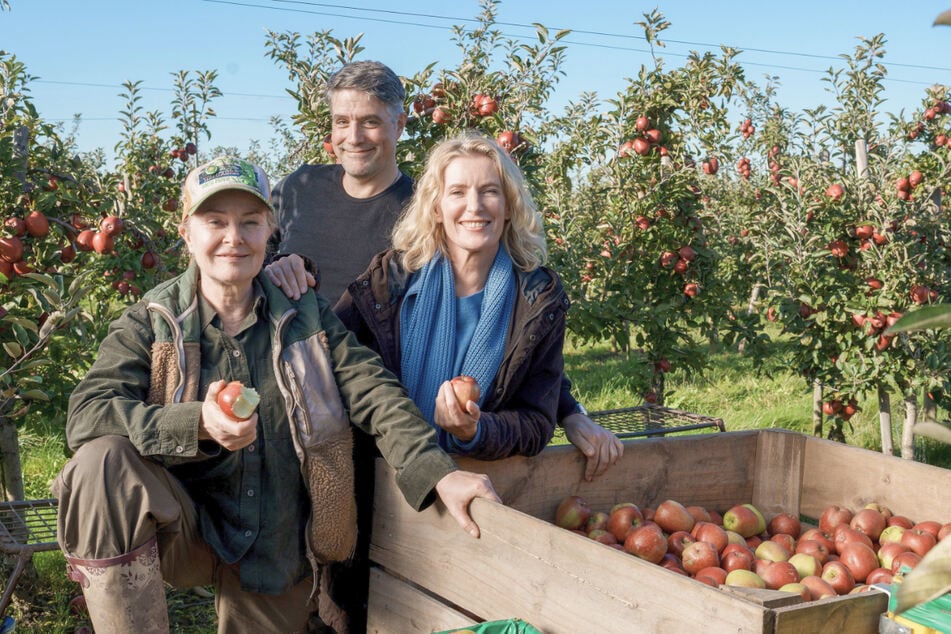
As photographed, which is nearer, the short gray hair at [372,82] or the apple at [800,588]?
the apple at [800,588]

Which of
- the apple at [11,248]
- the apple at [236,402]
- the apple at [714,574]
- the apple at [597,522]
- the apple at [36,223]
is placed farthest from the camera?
the apple at [36,223]

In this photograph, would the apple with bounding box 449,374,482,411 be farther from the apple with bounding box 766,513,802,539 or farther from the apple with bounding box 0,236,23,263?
the apple with bounding box 0,236,23,263

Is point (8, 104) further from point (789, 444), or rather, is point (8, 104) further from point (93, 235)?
point (789, 444)

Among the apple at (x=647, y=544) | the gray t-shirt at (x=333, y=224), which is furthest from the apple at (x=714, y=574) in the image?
the gray t-shirt at (x=333, y=224)

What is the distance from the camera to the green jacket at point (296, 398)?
1.90m

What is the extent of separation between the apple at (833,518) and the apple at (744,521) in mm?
158

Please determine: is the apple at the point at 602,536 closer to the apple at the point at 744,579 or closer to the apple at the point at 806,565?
the apple at the point at 744,579

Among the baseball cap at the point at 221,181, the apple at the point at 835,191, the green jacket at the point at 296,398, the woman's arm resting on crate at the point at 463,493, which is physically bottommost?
the woman's arm resting on crate at the point at 463,493

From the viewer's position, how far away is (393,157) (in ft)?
9.89

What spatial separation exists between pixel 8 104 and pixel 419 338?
1.76 m

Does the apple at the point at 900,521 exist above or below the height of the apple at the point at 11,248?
below

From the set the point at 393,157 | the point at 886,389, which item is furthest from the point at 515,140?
the point at 886,389

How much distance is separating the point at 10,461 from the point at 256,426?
66.1 inches

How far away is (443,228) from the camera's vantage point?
249 centimetres
